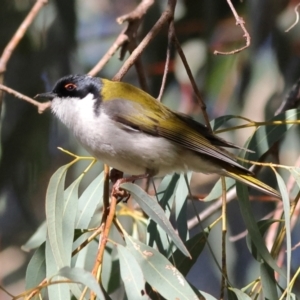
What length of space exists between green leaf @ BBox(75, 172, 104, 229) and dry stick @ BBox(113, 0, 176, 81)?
11.7 inches

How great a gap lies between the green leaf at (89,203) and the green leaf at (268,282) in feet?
1.52

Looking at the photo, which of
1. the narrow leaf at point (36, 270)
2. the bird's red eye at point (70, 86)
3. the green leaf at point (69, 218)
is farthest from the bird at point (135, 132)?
the narrow leaf at point (36, 270)

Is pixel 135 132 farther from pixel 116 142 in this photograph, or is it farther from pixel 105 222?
pixel 105 222

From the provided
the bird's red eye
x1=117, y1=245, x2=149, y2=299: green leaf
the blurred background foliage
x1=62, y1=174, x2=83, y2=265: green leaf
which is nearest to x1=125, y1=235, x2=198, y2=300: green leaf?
x1=117, y1=245, x2=149, y2=299: green leaf

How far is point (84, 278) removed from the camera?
3.67 feet

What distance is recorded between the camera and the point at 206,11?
246cm

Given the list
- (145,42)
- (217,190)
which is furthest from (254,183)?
(145,42)

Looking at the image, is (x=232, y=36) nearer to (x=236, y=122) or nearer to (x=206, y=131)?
(x=236, y=122)

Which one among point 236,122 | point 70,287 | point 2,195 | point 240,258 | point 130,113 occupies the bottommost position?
point 240,258

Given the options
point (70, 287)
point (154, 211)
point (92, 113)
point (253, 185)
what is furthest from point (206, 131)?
point (70, 287)

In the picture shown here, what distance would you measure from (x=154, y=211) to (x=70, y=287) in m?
0.25

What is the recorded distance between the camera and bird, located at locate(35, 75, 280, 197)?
1.70 m

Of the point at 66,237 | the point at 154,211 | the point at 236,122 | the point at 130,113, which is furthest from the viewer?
the point at 236,122

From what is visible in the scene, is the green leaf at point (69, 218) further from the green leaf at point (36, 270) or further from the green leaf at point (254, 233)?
the green leaf at point (254, 233)
